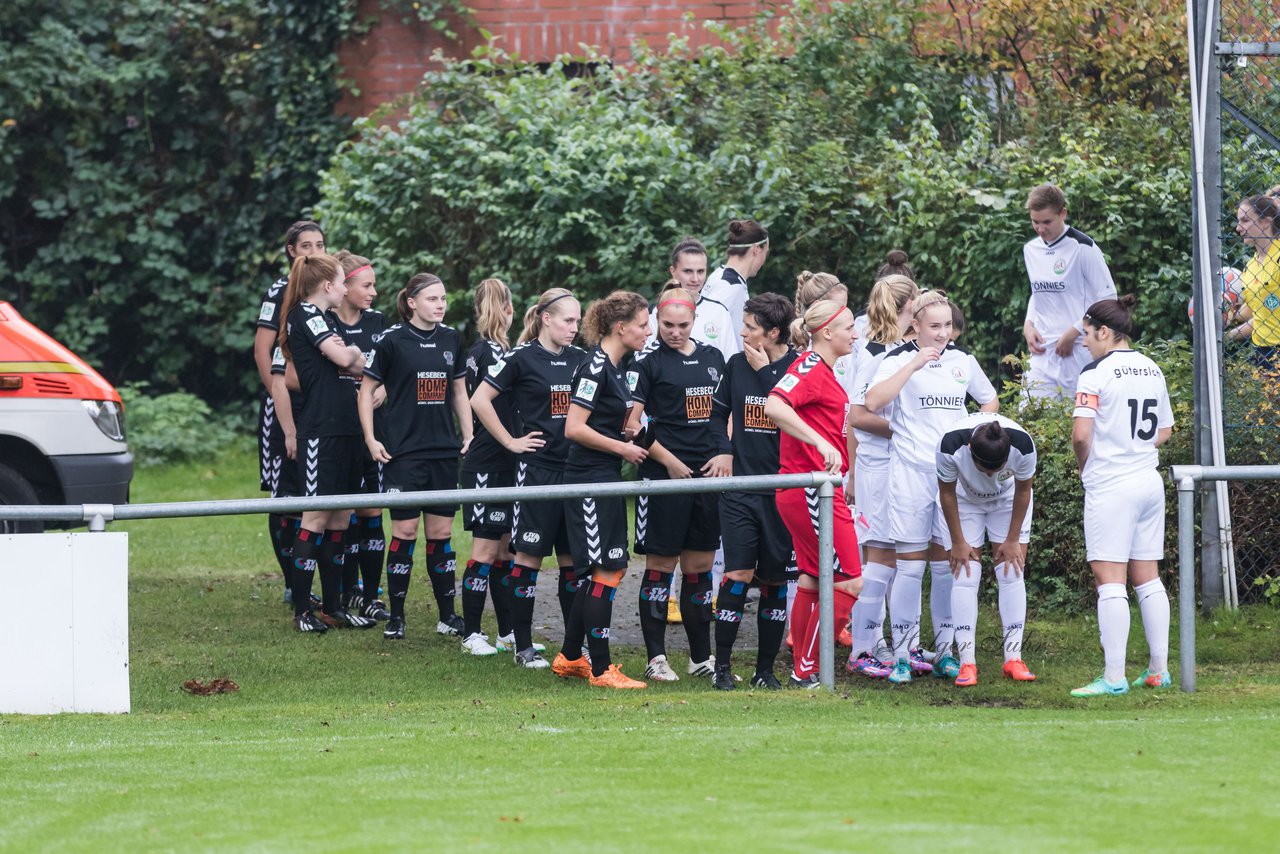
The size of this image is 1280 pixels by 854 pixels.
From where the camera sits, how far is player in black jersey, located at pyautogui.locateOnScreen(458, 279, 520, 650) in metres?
9.56

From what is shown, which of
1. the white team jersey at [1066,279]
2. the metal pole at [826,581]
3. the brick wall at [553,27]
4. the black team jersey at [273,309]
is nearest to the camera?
the metal pole at [826,581]

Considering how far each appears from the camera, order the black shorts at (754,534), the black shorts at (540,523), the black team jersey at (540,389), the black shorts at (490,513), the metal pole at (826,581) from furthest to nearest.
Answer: the black shorts at (490,513) < the black team jersey at (540,389) < the black shorts at (540,523) < the black shorts at (754,534) < the metal pole at (826,581)

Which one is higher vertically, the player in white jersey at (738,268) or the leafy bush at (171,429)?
the player in white jersey at (738,268)

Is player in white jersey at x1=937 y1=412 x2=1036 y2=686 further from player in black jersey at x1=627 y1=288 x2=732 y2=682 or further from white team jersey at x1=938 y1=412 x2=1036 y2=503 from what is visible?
player in black jersey at x1=627 y1=288 x2=732 y2=682

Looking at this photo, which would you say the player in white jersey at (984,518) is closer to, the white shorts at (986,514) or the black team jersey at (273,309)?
the white shorts at (986,514)

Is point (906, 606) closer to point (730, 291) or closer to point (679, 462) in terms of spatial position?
point (679, 462)

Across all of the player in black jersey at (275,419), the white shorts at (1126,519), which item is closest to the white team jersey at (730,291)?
the player in black jersey at (275,419)

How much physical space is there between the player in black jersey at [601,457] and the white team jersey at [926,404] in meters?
1.21

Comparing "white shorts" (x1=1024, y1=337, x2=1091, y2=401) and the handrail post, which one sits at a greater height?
"white shorts" (x1=1024, y1=337, x2=1091, y2=401)

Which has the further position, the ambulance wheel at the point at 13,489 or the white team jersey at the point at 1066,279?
the white team jersey at the point at 1066,279

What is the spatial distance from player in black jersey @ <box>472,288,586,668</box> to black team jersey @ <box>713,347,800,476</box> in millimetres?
952

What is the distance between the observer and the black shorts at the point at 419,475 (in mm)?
9742

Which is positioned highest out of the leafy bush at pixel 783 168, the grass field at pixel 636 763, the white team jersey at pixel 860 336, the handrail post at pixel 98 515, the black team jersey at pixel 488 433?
the leafy bush at pixel 783 168

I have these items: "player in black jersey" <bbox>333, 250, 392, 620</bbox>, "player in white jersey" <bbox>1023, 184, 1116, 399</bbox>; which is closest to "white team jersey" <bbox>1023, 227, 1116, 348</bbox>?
"player in white jersey" <bbox>1023, 184, 1116, 399</bbox>
